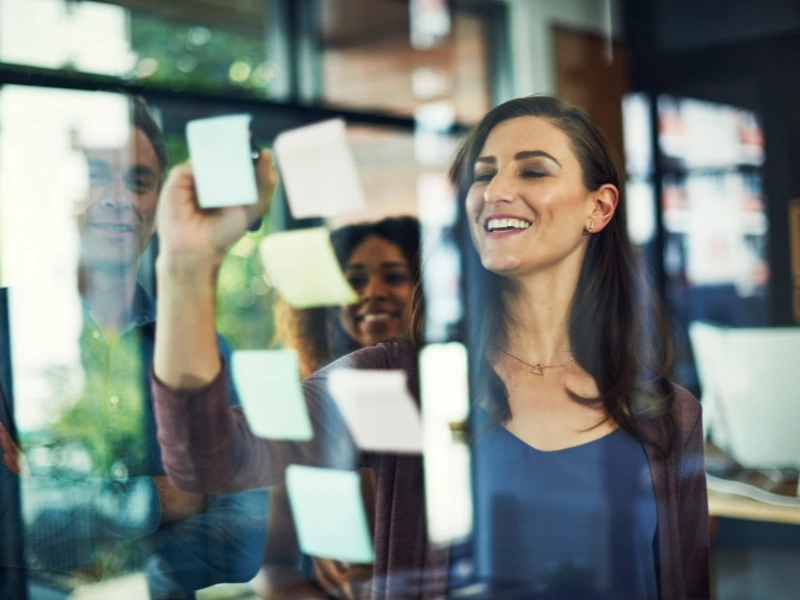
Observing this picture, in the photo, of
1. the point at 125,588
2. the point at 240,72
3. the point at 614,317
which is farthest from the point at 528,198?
the point at 125,588

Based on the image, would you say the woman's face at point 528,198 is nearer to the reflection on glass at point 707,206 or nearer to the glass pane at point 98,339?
the reflection on glass at point 707,206

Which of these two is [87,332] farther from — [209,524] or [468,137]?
[468,137]

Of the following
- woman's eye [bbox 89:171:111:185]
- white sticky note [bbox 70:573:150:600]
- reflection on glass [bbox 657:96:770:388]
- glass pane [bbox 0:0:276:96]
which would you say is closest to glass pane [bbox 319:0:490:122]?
glass pane [bbox 0:0:276:96]

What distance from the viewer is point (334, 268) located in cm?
142

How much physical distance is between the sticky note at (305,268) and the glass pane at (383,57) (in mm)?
229

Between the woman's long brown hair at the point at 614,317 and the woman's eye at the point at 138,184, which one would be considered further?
the woman's eye at the point at 138,184

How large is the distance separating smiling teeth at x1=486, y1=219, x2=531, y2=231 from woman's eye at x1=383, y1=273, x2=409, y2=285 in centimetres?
18

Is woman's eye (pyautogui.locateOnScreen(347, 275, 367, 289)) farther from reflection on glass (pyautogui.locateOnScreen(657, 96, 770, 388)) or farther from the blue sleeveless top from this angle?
reflection on glass (pyautogui.locateOnScreen(657, 96, 770, 388))

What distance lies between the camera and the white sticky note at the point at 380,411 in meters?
1.33

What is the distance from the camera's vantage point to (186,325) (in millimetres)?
1461

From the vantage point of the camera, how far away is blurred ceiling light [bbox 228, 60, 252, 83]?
1542 millimetres

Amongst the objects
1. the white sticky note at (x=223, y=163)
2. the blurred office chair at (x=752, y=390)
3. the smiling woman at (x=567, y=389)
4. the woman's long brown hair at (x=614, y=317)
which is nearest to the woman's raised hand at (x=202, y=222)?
the white sticky note at (x=223, y=163)

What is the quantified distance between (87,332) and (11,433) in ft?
0.89

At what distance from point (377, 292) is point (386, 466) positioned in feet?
0.84
